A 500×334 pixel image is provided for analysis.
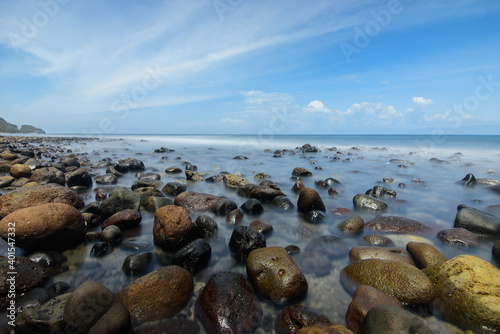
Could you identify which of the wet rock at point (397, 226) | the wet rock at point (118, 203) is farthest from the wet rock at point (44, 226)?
the wet rock at point (397, 226)

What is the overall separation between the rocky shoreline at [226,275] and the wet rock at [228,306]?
0.01 metres

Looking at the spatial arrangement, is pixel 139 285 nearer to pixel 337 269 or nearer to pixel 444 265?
pixel 337 269

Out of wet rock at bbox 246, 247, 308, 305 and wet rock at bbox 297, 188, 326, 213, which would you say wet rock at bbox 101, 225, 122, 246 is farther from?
wet rock at bbox 297, 188, 326, 213

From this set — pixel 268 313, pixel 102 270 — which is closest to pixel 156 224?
pixel 102 270

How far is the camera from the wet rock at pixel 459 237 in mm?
4910

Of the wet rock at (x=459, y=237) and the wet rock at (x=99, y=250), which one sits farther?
the wet rock at (x=459, y=237)

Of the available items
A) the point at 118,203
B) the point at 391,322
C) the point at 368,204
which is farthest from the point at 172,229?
the point at 368,204

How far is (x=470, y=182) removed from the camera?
1083cm

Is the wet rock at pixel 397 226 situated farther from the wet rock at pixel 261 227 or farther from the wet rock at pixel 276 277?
the wet rock at pixel 276 277

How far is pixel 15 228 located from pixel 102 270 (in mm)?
1620

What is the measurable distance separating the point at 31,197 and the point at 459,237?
372 inches

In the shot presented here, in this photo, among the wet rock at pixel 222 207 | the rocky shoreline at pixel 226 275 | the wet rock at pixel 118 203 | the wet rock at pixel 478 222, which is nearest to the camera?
the rocky shoreline at pixel 226 275

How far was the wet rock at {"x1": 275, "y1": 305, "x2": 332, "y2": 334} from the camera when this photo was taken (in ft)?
9.03

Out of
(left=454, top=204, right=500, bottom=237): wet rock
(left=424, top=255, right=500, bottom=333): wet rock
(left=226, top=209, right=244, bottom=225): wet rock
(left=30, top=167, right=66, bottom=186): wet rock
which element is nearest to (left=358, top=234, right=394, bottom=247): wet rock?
(left=424, top=255, right=500, bottom=333): wet rock
